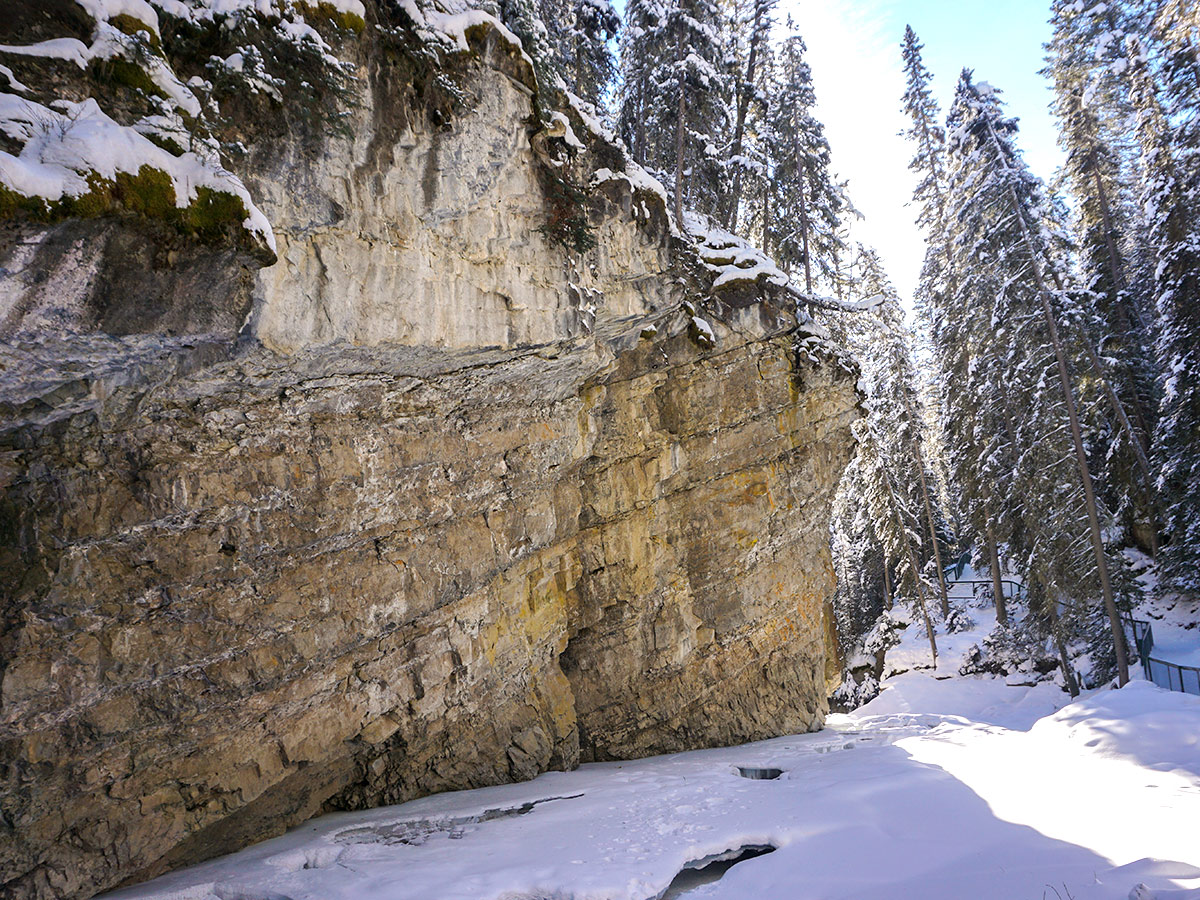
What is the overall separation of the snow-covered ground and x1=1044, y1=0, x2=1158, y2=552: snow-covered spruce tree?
14.9 m

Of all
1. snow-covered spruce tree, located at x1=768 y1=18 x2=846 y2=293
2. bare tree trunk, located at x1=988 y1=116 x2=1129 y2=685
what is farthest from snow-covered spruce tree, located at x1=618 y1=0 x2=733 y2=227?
bare tree trunk, located at x1=988 y1=116 x2=1129 y2=685

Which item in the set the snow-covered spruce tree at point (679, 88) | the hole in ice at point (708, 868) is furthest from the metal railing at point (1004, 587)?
the hole in ice at point (708, 868)

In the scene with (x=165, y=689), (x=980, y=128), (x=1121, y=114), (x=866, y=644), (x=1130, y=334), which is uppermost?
(x=1121, y=114)

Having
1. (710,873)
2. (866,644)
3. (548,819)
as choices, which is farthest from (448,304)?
(866,644)

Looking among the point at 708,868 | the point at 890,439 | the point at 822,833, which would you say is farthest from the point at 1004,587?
the point at 708,868

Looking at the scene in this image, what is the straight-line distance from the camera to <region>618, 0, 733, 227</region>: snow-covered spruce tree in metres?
16.2

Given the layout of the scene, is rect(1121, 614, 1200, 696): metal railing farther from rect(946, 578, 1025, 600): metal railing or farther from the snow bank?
rect(946, 578, 1025, 600): metal railing

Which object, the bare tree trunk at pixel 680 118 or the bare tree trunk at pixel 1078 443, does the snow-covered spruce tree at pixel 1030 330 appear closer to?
the bare tree trunk at pixel 1078 443

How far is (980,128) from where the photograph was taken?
61.2ft

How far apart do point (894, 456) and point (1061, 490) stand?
10.0 meters

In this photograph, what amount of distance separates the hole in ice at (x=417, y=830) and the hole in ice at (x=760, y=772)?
3.80m

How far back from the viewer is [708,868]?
6.58 metres

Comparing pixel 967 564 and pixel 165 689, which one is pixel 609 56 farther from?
pixel 967 564

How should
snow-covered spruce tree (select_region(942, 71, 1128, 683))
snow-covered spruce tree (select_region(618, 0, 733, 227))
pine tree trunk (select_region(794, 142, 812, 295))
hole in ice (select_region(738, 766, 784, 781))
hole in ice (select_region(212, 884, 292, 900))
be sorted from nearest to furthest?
hole in ice (select_region(212, 884, 292, 900)) → hole in ice (select_region(738, 766, 784, 781)) → snow-covered spruce tree (select_region(618, 0, 733, 227)) → snow-covered spruce tree (select_region(942, 71, 1128, 683)) → pine tree trunk (select_region(794, 142, 812, 295))
